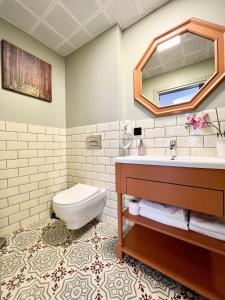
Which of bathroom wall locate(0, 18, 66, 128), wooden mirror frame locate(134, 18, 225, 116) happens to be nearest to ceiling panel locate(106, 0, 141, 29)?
wooden mirror frame locate(134, 18, 225, 116)

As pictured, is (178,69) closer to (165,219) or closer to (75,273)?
(165,219)

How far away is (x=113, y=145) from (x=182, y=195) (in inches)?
35.5

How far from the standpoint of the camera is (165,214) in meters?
1.03

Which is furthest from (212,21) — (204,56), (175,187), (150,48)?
(175,187)

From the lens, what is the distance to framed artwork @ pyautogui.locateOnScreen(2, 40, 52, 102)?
1.46m

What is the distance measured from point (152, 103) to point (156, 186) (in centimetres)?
84

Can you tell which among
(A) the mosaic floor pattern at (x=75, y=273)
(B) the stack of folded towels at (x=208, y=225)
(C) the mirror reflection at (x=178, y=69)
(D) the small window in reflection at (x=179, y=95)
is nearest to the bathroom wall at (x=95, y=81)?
(C) the mirror reflection at (x=178, y=69)

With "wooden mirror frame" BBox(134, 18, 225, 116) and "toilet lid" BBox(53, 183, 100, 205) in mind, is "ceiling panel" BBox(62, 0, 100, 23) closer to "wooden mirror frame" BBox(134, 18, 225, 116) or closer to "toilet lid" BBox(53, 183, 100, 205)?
"wooden mirror frame" BBox(134, 18, 225, 116)

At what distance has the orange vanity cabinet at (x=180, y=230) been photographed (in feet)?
2.61

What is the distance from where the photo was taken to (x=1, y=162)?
1.43 m

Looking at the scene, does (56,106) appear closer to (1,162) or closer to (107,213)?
(1,162)

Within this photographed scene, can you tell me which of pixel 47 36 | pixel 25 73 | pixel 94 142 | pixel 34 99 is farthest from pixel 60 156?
pixel 47 36

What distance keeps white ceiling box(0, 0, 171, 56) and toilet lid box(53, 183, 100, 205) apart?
1753mm

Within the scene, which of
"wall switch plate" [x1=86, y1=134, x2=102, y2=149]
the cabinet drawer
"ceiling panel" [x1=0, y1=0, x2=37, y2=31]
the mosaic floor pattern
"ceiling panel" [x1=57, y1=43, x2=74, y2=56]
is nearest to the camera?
the cabinet drawer
